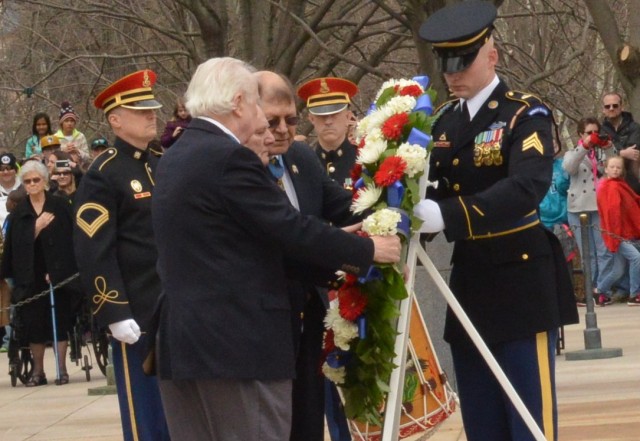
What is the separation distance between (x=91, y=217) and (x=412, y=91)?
2064 mm

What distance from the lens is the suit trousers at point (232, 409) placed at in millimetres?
5008

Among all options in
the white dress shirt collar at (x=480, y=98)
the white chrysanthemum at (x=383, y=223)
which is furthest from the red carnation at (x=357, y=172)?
the white dress shirt collar at (x=480, y=98)

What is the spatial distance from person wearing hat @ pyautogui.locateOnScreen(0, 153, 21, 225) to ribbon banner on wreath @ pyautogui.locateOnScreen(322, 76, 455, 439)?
11723 millimetres

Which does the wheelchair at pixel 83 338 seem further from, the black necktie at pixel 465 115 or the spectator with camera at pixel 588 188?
the black necktie at pixel 465 115

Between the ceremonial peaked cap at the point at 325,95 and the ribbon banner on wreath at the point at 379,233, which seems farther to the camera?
the ceremonial peaked cap at the point at 325,95

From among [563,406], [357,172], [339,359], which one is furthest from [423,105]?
[563,406]

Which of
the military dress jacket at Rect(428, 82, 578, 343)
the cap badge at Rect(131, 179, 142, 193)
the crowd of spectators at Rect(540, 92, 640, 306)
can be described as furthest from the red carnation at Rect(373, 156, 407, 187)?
the crowd of spectators at Rect(540, 92, 640, 306)

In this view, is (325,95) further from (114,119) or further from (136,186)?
(136,186)

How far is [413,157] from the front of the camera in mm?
5230

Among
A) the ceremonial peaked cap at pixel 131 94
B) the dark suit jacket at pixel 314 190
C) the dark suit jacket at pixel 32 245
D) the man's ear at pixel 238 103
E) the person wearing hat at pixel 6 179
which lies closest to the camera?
the man's ear at pixel 238 103

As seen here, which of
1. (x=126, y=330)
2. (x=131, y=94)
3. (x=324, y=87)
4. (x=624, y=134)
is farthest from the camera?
(x=624, y=134)

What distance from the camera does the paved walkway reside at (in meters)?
9.06

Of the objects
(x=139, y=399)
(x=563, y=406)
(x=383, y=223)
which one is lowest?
(x=563, y=406)

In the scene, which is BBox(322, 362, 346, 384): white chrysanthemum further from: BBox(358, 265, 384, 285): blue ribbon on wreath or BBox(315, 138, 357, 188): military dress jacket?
BBox(315, 138, 357, 188): military dress jacket
